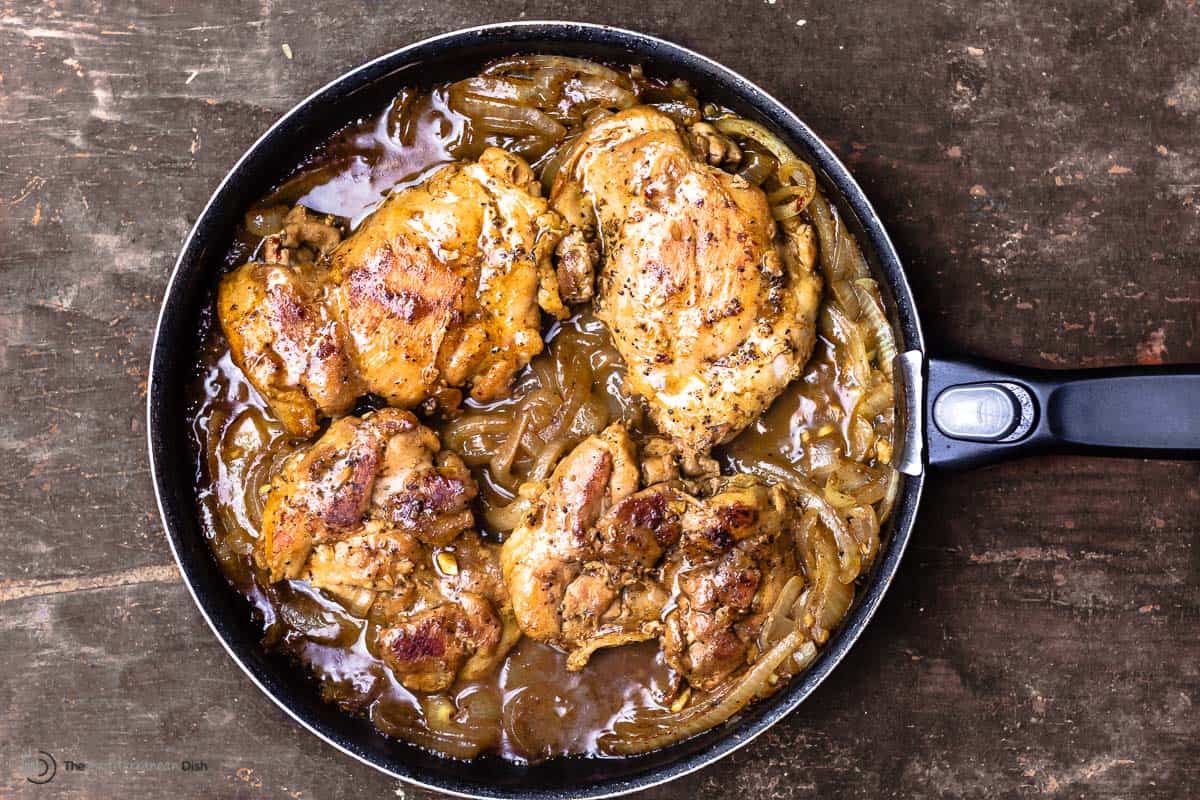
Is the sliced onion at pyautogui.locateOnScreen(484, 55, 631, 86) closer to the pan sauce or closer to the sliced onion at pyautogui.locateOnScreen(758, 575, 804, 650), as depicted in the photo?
the pan sauce

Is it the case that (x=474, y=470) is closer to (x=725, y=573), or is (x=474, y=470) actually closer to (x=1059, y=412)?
(x=725, y=573)

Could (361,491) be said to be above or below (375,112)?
below

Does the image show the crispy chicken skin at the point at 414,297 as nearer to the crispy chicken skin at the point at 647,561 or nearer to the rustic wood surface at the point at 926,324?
the crispy chicken skin at the point at 647,561

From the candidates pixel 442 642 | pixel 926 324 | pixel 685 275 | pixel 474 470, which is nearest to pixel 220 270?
pixel 474 470

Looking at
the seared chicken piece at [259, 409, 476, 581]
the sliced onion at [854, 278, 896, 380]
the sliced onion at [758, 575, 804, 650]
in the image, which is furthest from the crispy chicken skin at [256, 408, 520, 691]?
the sliced onion at [854, 278, 896, 380]

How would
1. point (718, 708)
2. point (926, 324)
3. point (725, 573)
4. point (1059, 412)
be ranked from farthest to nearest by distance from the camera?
1. point (926, 324)
2. point (718, 708)
3. point (725, 573)
4. point (1059, 412)

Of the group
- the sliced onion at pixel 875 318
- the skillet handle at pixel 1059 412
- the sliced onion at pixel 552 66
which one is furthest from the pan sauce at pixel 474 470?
the skillet handle at pixel 1059 412

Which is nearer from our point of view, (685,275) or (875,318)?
(685,275)
